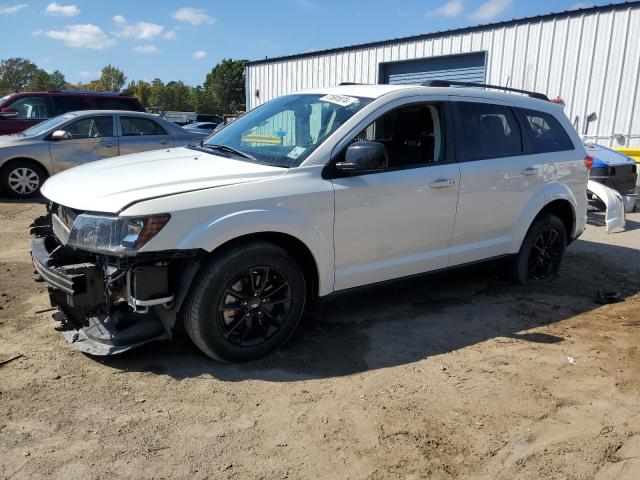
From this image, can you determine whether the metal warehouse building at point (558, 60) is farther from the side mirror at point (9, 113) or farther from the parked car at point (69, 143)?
the side mirror at point (9, 113)

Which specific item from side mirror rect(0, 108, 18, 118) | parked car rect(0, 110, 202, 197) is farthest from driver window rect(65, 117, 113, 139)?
side mirror rect(0, 108, 18, 118)

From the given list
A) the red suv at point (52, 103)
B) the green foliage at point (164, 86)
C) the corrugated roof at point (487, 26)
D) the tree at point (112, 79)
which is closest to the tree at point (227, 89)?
the green foliage at point (164, 86)

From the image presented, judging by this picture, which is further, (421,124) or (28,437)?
(421,124)

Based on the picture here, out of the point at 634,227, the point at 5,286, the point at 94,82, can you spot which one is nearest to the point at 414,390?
the point at 5,286

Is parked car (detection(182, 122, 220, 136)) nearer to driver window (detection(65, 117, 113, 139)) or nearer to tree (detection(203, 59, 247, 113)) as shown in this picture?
driver window (detection(65, 117, 113, 139))

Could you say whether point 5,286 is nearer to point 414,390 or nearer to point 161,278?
point 161,278

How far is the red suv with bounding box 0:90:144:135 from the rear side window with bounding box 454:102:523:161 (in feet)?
30.1

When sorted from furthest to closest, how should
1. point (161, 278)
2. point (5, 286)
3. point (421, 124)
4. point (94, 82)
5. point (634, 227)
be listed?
1. point (94, 82)
2. point (634, 227)
3. point (5, 286)
4. point (421, 124)
5. point (161, 278)

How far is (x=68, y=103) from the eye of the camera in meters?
11.8

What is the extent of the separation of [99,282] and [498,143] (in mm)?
3514

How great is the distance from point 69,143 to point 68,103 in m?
2.63

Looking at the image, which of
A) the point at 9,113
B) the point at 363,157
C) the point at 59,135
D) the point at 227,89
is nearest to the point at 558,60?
the point at 59,135

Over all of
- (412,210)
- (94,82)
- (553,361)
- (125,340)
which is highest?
(94,82)

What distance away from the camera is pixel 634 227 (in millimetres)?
8883
